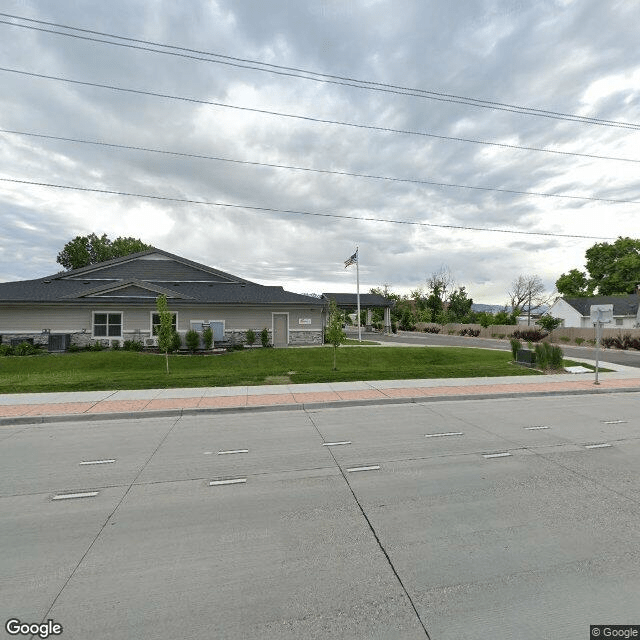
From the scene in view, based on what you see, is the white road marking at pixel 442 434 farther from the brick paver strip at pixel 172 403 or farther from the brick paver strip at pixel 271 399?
the brick paver strip at pixel 172 403

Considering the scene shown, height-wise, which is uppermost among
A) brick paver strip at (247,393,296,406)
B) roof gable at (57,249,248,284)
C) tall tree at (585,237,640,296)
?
tall tree at (585,237,640,296)

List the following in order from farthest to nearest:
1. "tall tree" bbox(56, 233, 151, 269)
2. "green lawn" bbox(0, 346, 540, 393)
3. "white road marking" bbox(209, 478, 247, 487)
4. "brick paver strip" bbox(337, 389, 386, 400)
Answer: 1. "tall tree" bbox(56, 233, 151, 269)
2. "green lawn" bbox(0, 346, 540, 393)
3. "brick paver strip" bbox(337, 389, 386, 400)
4. "white road marking" bbox(209, 478, 247, 487)

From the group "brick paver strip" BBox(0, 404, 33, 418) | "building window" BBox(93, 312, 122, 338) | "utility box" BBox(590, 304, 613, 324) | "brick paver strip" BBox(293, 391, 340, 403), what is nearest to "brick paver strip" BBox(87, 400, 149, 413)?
"brick paver strip" BBox(0, 404, 33, 418)

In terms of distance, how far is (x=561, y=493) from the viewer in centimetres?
502

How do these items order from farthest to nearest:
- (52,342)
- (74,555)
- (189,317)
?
1. (189,317)
2. (52,342)
3. (74,555)

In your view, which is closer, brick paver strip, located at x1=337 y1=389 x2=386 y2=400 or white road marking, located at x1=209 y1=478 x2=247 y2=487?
white road marking, located at x1=209 y1=478 x2=247 y2=487

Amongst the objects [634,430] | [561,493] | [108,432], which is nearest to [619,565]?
[561,493]

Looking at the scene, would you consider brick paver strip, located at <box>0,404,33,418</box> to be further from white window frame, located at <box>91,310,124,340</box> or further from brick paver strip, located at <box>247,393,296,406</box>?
white window frame, located at <box>91,310,124,340</box>

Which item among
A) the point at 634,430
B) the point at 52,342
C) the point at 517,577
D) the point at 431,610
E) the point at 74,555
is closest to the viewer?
the point at 431,610

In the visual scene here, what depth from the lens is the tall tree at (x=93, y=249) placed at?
187 ft

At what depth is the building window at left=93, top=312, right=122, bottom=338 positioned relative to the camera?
23359 millimetres

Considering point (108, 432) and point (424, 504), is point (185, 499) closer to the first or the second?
point (424, 504)

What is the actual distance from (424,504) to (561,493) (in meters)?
1.90

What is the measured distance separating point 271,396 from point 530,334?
35.0 metres
